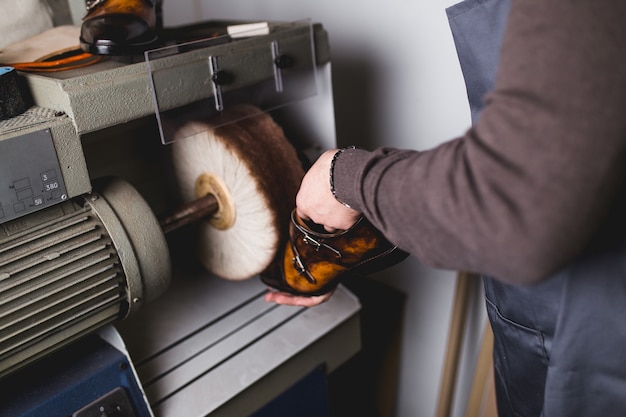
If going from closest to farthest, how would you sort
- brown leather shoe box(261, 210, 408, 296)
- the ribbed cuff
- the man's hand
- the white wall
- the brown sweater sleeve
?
the brown sweater sleeve < the ribbed cuff < the man's hand < brown leather shoe box(261, 210, 408, 296) < the white wall

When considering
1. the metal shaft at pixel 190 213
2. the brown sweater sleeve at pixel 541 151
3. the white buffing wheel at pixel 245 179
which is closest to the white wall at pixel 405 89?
the white buffing wheel at pixel 245 179

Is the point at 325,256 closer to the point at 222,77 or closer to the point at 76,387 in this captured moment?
the point at 222,77

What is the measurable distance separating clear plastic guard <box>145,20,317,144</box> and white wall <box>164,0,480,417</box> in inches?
14.3

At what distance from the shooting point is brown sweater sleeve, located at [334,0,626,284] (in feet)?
1.72

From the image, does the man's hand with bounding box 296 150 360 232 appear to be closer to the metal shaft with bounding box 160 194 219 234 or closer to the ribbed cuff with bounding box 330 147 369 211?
the ribbed cuff with bounding box 330 147 369 211

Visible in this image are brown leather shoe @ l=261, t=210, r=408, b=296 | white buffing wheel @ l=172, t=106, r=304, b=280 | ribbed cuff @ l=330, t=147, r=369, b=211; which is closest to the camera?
ribbed cuff @ l=330, t=147, r=369, b=211

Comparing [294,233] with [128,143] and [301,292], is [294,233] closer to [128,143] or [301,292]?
[301,292]

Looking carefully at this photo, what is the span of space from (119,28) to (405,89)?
0.82m

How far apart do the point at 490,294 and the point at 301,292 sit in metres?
0.41

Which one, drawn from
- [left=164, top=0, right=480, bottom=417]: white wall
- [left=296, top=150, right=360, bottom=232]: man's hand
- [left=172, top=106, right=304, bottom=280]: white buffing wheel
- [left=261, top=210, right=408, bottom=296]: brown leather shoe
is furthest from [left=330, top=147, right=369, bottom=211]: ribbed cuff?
[left=164, top=0, right=480, bottom=417]: white wall

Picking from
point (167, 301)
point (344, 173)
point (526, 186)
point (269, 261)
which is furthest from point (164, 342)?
point (526, 186)

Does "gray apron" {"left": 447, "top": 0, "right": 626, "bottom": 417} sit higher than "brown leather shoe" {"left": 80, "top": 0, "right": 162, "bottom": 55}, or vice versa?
"brown leather shoe" {"left": 80, "top": 0, "right": 162, "bottom": 55}

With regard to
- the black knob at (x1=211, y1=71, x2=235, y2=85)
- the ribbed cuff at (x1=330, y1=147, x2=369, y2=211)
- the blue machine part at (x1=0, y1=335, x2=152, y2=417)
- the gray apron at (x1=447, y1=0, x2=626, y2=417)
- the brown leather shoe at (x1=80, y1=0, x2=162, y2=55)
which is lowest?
the blue machine part at (x1=0, y1=335, x2=152, y2=417)

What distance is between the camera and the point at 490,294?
0.96m
